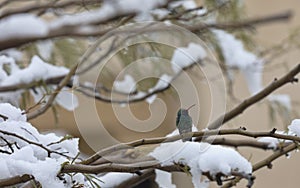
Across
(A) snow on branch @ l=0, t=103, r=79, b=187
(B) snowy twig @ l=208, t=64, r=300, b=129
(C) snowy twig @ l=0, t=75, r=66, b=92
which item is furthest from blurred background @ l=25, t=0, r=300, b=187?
(A) snow on branch @ l=0, t=103, r=79, b=187

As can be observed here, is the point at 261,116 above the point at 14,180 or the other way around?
the other way around

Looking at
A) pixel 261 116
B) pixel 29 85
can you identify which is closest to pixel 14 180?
pixel 29 85

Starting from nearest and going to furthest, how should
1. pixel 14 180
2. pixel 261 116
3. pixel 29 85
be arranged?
pixel 14 180 < pixel 29 85 < pixel 261 116

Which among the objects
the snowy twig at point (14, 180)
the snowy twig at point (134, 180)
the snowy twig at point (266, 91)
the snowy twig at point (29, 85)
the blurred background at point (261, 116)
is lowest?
the blurred background at point (261, 116)

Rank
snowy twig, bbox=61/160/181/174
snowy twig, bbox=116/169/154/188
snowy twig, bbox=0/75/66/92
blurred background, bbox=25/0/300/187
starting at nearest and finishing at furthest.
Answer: snowy twig, bbox=61/160/181/174 < snowy twig, bbox=116/169/154/188 < snowy twig, bbox=0/75/66/92 < blurred background, bbox=25/0/300/187

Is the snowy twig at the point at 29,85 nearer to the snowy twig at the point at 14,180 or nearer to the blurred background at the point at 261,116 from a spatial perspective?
the snowy twig at the point at 14,180

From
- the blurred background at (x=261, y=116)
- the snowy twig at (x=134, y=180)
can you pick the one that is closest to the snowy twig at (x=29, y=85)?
the snowy twig at (x=134, y=180)

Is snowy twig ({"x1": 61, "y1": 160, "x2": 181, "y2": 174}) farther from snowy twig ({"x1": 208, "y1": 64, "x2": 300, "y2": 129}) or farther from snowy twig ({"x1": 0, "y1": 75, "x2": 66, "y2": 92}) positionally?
snowy twig ({"x1": 0, "y1": 75, "x2": 66, "y2": 92})

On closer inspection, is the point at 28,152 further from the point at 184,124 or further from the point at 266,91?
the point at 266,91

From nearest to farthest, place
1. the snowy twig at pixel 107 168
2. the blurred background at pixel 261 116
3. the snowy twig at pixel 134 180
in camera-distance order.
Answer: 1. the snowy twig at pixel 107 168
2. the snowy twig at pixel 134 180
3. the blurred background at pixel 261 116

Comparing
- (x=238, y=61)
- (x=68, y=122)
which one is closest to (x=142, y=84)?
(x=238, y=61)

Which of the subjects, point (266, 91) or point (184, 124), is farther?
point (266, 91)

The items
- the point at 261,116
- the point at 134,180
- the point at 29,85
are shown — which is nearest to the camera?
Answer: the point at 134,180

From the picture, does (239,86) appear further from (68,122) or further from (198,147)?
(198,147)
